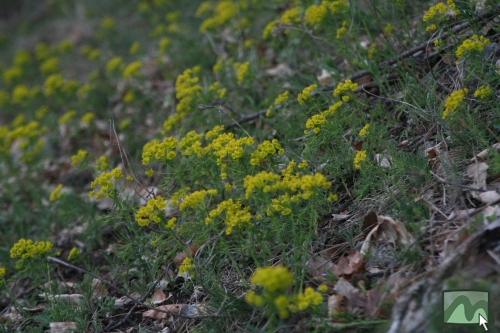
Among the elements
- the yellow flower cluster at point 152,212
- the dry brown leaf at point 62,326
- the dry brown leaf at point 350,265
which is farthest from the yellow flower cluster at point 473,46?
the dry brown leaf at point 62,326

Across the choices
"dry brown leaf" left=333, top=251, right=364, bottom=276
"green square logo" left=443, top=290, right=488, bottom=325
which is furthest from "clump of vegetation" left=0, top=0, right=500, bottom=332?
"green square logo" left=443, top=290, right=488, bottom=325

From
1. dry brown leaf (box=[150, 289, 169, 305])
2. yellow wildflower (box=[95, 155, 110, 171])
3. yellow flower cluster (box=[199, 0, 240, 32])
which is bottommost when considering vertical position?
dry brown leaf (box=[150, 289, 169, 305])

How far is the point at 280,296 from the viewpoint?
8.09 ft

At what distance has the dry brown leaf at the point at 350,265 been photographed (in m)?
2.92

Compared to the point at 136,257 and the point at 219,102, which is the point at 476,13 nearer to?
the point at 219,102

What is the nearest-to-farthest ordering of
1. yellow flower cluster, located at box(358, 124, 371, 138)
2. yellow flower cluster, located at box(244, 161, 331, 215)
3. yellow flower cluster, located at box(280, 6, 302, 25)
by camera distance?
yellow flower cluster, located at box(244, 161, 331, 215) < yellow flower cluster, located at box(358, 124, 371, 138) < yellow flower cluster, located at box(280, 6, 302, 25)

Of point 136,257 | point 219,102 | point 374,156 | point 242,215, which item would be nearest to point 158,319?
point 136,257

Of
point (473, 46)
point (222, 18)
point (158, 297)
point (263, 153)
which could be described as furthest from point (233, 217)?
point (222, 18)

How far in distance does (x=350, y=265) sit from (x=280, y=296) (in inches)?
24.7

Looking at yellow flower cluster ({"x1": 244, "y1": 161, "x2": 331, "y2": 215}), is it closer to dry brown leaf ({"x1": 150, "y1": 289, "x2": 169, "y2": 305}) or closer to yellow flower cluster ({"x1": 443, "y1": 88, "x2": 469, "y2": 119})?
yellow flower cluster ({"x1": 443, "y1": 88, "x2": 469, "y2": 119})

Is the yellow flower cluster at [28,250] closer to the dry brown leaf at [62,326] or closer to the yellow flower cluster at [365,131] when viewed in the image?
the dry brown leaf at [62,326]

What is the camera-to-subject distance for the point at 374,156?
3.54 meters

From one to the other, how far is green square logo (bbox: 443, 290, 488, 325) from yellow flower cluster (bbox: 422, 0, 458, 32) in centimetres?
188

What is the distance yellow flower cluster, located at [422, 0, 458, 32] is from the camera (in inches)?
140
